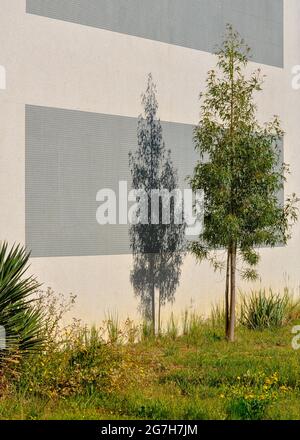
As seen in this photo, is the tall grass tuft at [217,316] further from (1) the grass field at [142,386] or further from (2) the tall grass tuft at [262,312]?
(1) the grass field at [142,386]

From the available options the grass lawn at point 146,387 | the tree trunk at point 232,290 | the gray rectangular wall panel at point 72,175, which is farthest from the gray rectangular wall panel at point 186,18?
the grass lawn at point 146,387

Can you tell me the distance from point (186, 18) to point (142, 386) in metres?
8.64

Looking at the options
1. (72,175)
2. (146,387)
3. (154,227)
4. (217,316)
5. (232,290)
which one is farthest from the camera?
(217,316)

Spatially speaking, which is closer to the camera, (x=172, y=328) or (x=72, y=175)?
(x=72, y=175)

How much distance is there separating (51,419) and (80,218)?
5852 millimetres

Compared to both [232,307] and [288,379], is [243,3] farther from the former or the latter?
[288,379]

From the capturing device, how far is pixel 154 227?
56.5 feet

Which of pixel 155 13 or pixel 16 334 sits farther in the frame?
pixel 155 13

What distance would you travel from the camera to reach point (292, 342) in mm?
17047

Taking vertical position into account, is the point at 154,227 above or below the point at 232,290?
above

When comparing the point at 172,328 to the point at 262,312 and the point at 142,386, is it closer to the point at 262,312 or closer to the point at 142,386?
the point at 262,312

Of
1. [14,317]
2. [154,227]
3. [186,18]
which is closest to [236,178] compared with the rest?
[154,227]

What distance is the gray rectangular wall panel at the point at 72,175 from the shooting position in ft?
49.0

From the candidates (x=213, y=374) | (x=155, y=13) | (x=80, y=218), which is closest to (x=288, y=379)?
(x=213, y=374)
